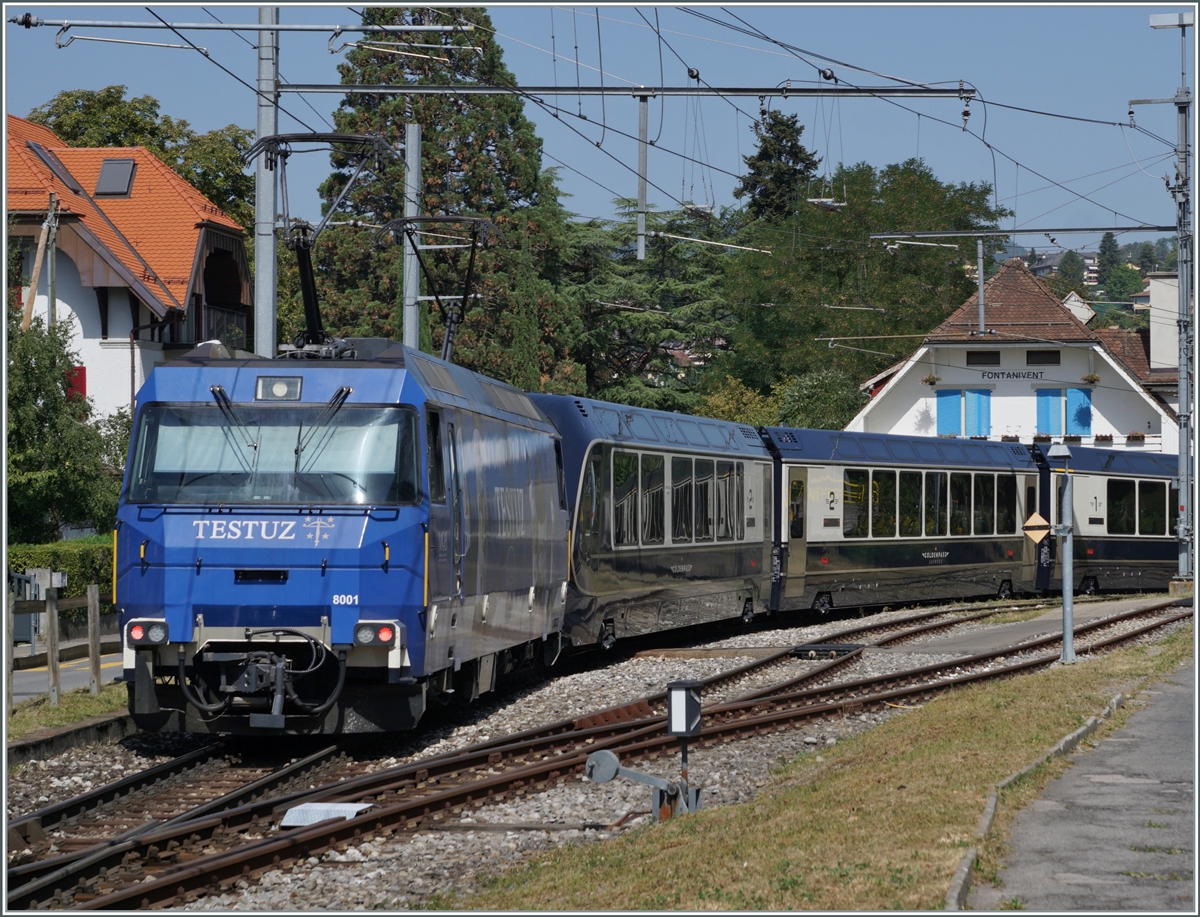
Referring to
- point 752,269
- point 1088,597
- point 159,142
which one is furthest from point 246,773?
point 752,269

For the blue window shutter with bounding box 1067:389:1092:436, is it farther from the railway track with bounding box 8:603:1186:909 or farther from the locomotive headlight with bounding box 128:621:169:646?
the locomotive headlight with bounding box 128:621:169:646

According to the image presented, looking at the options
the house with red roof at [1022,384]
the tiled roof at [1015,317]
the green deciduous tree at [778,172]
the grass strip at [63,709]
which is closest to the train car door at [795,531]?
the grass strip at [63,709]

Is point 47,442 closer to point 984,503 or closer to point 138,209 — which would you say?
point 984,503

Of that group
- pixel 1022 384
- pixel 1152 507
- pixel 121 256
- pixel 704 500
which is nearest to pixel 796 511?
pixel 704 500

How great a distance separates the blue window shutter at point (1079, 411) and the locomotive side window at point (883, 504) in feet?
92.5

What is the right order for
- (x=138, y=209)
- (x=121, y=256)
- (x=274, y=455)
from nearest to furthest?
(x=274, y=455) < (x=121, y=256) < (x=138, y=209)

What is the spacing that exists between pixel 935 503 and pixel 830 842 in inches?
856

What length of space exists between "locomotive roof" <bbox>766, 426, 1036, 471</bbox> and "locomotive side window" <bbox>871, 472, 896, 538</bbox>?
0.96 ft

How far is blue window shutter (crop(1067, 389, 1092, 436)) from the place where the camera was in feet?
179

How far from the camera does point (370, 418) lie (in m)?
12.8

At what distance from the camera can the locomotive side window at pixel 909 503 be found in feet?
95.2

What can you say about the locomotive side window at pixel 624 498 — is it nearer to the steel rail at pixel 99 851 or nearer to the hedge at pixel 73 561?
the steel rail at pixel 99 851

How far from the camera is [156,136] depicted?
174ft

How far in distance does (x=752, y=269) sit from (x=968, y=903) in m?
66.1
